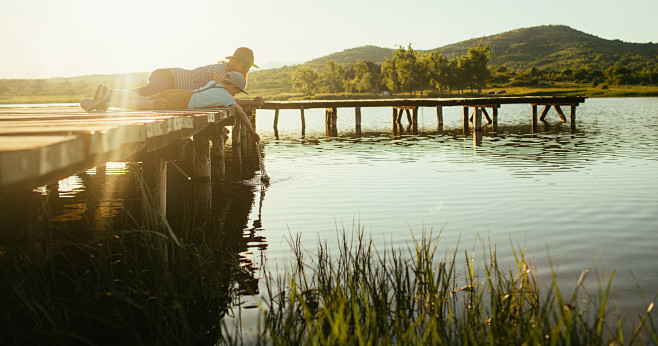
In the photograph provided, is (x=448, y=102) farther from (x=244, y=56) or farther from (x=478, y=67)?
(x=478, y=67)

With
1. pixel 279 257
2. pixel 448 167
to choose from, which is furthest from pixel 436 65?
pixel 279 257

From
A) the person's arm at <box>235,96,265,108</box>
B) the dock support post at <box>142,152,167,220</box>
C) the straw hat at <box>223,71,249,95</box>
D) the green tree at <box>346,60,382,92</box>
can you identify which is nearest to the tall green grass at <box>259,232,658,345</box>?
the dock support post at <box>142,152,167,220</box>

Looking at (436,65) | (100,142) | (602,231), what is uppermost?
(436,65)

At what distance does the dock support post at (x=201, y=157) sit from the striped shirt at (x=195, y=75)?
2.80ft

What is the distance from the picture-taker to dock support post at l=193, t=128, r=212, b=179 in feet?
29.8

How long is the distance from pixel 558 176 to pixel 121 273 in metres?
8.80

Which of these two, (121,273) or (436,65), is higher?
(436,65)

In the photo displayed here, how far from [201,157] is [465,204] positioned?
13.1ft

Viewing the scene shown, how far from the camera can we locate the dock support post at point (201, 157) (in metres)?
9.09

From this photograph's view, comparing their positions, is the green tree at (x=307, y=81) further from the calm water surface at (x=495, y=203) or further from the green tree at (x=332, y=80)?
the calm water surface at (x=495, y=203)

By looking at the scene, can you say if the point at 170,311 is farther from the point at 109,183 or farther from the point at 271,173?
the point at 271,173

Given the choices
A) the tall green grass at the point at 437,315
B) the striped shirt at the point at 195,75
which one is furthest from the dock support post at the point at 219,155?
the tall green grass at the point at 437,315

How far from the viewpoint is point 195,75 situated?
951 centimetres

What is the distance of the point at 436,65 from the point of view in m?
106
